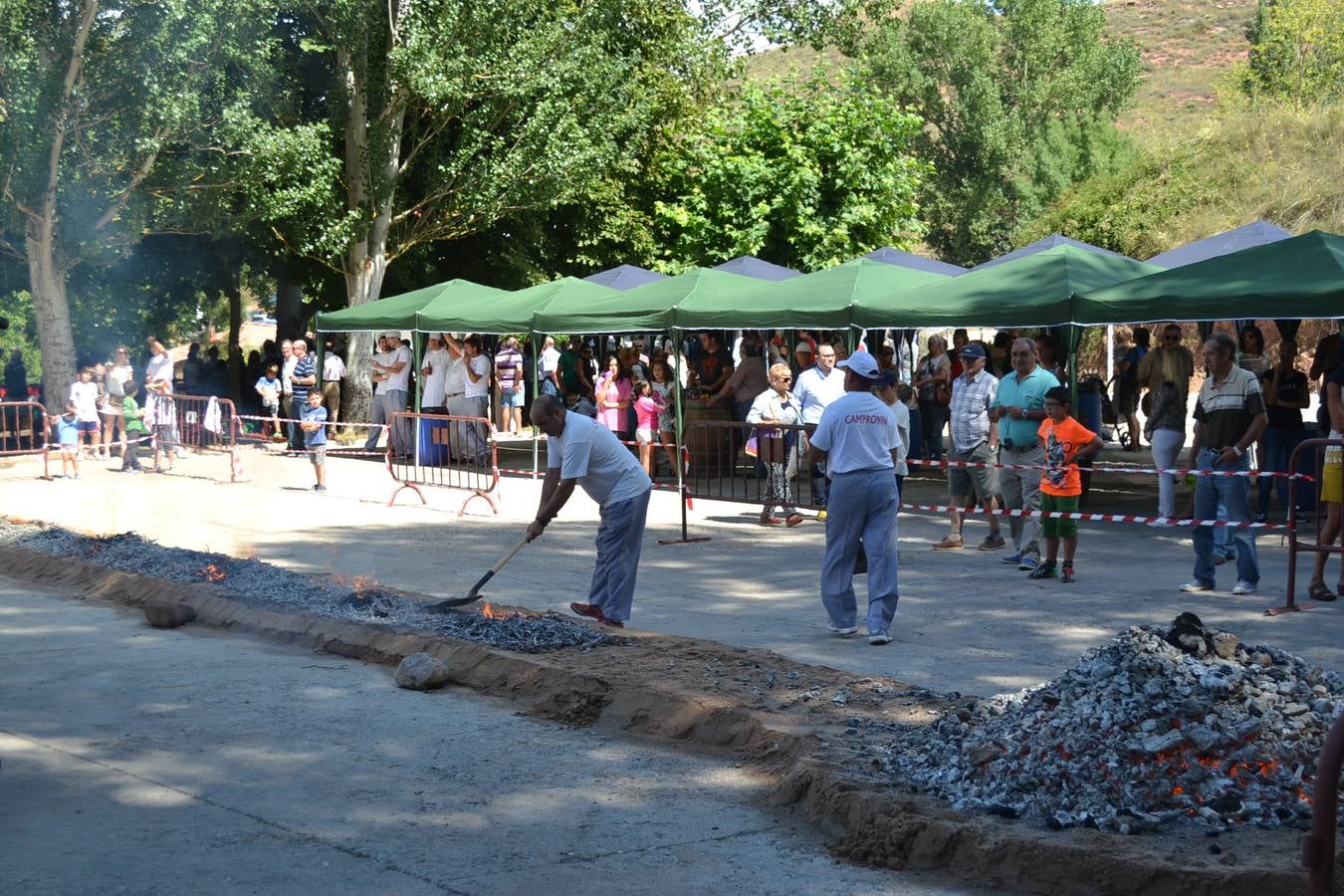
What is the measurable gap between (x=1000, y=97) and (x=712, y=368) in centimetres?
4896

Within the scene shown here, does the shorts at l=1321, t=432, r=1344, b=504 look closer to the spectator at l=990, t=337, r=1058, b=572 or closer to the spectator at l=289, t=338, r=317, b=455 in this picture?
the spectator at l=990, t=337, r=1058, b=572

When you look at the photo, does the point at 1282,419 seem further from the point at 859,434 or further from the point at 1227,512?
the point at 859,434

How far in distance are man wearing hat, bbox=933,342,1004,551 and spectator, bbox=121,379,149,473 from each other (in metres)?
13.0

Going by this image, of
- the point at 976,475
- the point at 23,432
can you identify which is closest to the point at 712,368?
the point at 976,475

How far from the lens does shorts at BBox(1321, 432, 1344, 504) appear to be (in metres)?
10.2

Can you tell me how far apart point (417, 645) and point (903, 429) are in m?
6.65

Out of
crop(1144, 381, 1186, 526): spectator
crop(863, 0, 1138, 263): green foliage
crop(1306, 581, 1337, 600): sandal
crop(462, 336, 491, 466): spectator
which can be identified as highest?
crop(863, 0, 1138, 263): green foliage

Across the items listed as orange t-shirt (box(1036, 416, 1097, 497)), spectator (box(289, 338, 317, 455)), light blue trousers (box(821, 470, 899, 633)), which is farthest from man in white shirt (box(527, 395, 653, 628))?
spectator (box(289, 338, 317, 455))

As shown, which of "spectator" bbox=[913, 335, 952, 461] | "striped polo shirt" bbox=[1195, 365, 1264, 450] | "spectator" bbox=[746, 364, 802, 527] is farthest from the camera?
"spectator" bbox=[913, 335, 952, 461]

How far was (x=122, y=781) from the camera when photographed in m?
6.27

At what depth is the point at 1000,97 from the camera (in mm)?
64750

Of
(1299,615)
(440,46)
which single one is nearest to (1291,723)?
(1299,615)

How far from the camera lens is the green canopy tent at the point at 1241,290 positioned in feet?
42.8

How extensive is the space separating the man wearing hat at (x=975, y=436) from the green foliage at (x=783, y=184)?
17361 millimetres
